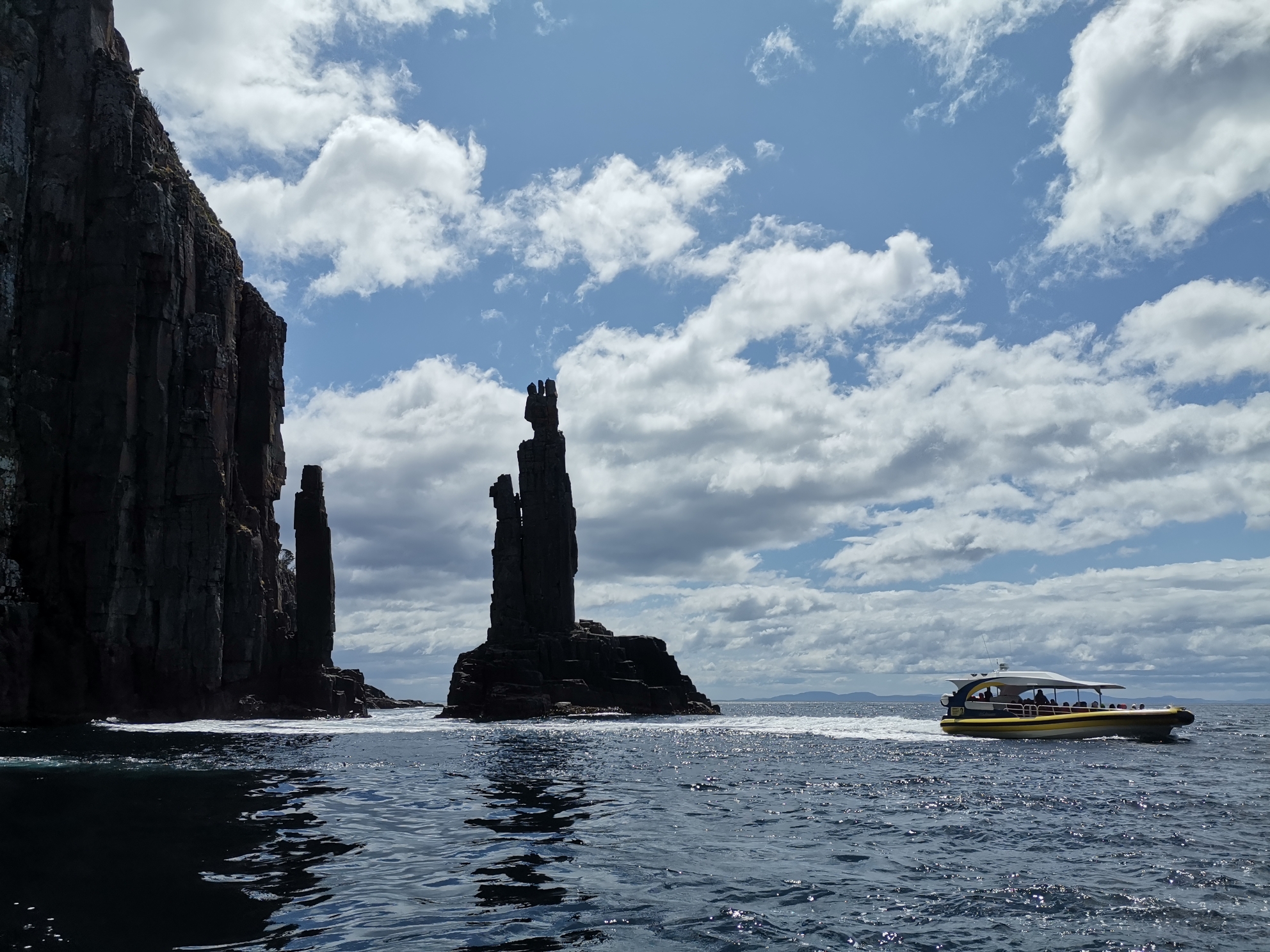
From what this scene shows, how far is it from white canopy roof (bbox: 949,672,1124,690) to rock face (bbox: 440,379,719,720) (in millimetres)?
54044

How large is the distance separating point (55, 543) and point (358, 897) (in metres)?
72.1

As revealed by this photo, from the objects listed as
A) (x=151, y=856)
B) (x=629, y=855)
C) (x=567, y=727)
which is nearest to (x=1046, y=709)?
(x=567, y=727)

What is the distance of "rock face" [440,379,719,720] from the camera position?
106188mm

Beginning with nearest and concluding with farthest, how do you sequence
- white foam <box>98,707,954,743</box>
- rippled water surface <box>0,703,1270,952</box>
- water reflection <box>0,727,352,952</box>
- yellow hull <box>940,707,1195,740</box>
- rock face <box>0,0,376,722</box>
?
water reflection <box>0,727,352,952</box>
rippled water surface <box>0,703,1270,952</box>
yellow hull <box>940,707,1195,740</box>
white foam <box>98,707,954,743</box>
rock face <box>0,0,376,722</box>

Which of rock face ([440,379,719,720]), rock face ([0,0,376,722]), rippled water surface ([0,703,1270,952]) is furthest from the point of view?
rock face ([440,379,719,720])

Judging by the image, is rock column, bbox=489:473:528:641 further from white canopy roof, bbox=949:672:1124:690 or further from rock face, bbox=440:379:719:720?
white canopy roof, bbox=949:672:1124:690

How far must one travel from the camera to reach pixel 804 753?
48250 millimetres

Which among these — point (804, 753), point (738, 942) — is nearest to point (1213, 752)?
point (804, 753)

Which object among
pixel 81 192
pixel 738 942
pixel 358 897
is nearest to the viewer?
pixel 738 942

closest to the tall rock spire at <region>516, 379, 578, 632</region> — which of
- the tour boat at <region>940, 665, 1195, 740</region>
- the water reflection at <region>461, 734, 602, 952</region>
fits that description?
the tour boat at <region>940, 665, 1195, 740</region>

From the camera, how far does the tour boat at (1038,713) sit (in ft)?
183

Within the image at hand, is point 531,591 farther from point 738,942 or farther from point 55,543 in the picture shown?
point 738,942

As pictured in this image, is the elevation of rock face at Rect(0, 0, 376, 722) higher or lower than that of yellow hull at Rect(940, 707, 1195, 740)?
higher

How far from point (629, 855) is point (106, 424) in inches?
2858
